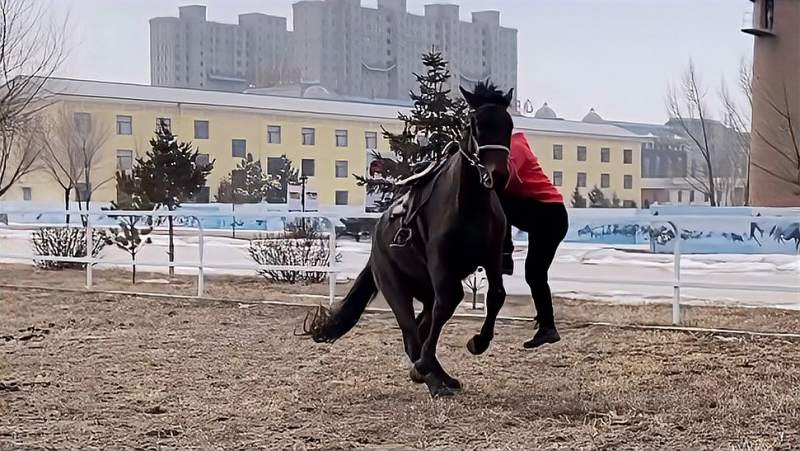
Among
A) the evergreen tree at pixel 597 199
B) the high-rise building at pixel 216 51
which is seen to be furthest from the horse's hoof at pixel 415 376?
the high-rise building at pixel 216 51

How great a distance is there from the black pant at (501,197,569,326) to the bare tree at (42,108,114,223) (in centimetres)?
3301

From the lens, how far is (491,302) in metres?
6.04

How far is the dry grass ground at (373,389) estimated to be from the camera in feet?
18.1

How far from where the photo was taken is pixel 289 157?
4681 cm

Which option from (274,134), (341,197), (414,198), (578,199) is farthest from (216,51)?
(414,198)

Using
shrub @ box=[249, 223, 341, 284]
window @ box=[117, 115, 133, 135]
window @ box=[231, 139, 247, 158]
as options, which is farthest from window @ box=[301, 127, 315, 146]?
shrub @ box=[249, 223, 341, 284]

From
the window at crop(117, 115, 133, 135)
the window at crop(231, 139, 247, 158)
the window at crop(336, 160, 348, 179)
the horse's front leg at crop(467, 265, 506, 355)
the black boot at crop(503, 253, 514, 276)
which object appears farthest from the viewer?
the window at crop(336, 160, 348, 179)

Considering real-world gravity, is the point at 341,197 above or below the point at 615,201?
above

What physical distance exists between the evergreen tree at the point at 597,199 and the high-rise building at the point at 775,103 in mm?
17158

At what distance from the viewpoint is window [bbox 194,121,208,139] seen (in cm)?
4538

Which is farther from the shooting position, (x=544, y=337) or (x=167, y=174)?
(x=167, y=174)

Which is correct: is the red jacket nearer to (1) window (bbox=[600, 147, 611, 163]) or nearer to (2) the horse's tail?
(2) the horse's tail

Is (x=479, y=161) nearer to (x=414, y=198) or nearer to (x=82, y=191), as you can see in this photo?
(x=414, y=198)

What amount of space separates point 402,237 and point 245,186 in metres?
37.7
